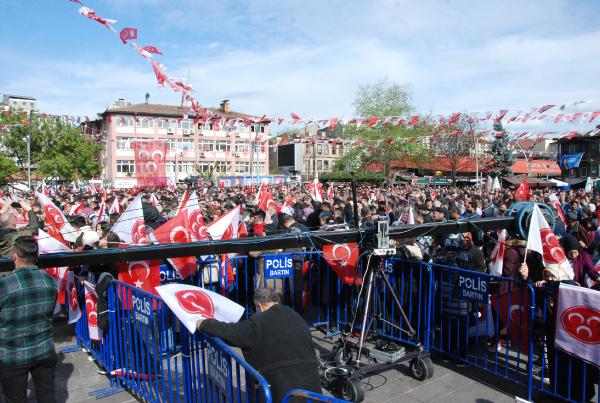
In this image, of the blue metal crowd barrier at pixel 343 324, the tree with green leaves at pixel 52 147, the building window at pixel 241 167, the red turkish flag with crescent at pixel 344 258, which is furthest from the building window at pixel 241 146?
the red turkish flag with crescent at pixel 344 258

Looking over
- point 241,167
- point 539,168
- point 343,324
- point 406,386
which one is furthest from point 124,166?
point 406,386

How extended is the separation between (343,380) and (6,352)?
3186 millimetres

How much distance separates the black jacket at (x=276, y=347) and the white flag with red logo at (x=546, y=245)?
3.18m

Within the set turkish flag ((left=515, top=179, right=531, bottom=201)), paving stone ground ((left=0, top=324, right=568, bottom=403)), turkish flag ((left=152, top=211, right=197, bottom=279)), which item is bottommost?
paving stone ground ((left=0, top=324, right=568, bottom=403))

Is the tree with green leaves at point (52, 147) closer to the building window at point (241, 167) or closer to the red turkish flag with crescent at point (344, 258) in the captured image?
the building window at point (241, 167)

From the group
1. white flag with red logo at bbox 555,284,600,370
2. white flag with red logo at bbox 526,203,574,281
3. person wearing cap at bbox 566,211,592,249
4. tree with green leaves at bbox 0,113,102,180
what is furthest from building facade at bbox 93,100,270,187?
white flag with red logo at bbox 555,284,600,370

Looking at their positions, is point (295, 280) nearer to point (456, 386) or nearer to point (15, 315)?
point (456, 386)

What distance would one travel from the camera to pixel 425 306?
6.23 meters

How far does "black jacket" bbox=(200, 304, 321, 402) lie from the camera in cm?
335

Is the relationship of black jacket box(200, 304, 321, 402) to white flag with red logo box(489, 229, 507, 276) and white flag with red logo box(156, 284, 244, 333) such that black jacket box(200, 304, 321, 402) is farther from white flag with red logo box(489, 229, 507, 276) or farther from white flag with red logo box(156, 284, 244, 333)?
white flag with red logo box(489, 229, 507, 276)

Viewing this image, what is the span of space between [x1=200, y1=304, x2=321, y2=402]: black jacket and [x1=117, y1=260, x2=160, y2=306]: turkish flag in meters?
2.35

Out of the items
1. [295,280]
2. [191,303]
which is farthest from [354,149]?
[191,303]

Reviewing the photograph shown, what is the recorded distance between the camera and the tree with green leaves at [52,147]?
4344 cm

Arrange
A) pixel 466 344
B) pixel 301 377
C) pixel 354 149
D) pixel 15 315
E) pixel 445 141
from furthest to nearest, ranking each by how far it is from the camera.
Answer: pixel 354 149 < pixel 445 141 < pixel 466 344 < pixel 15 315 < pixel 301 377
